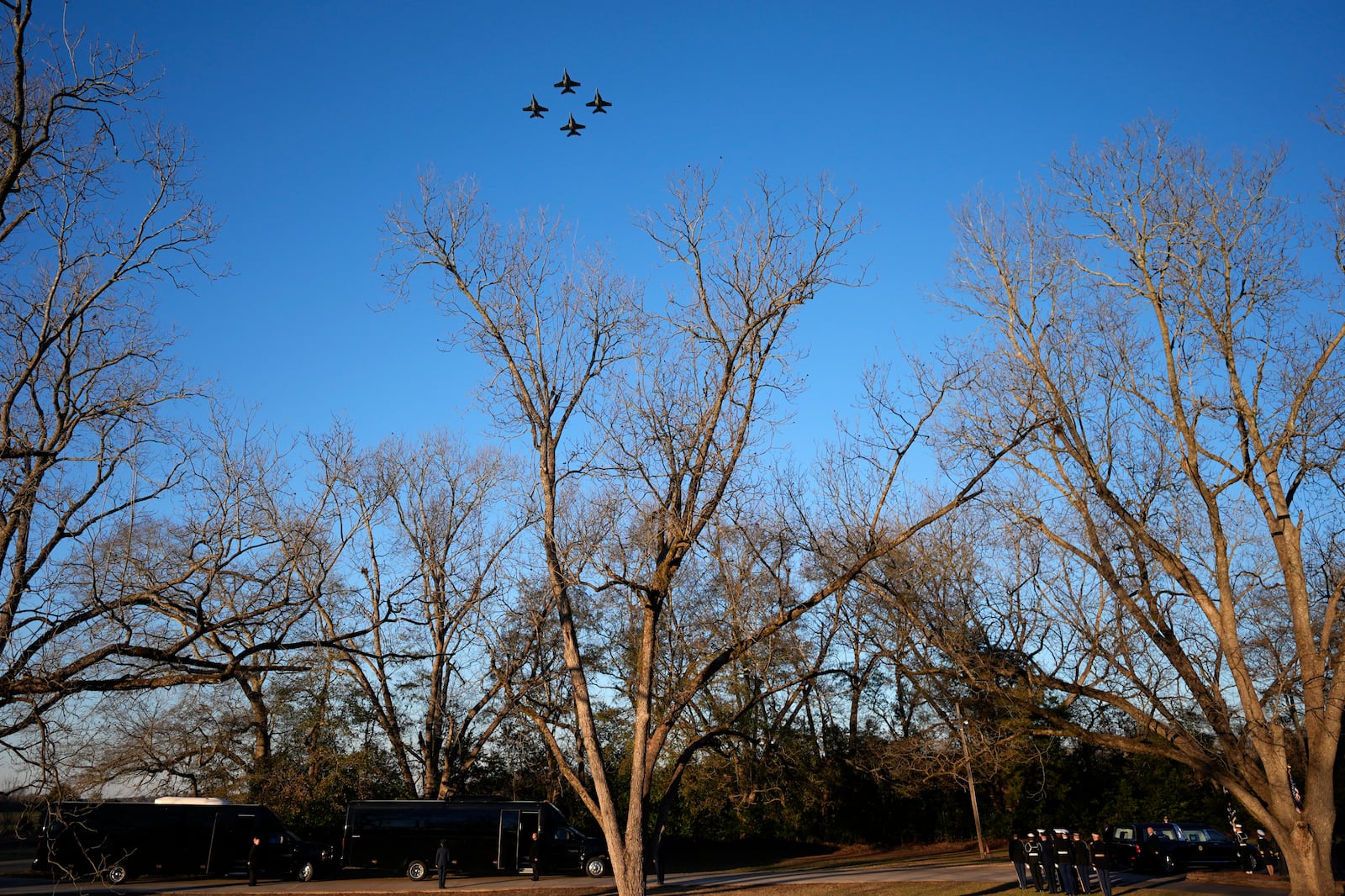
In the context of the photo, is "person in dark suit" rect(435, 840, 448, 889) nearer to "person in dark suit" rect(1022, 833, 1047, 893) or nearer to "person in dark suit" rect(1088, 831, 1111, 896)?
"person in dark suit" rect(1022, 833, 1047, 893)

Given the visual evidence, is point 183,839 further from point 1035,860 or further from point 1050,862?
point 1050,862

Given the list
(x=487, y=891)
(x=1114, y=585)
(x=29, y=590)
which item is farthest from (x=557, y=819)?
(x=29, y=590)

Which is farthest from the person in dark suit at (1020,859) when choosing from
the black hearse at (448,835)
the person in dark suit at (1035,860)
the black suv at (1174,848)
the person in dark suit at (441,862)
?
the person in dark suit at (441,862)

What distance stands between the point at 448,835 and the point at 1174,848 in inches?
792

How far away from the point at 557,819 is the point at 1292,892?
63.0 feet

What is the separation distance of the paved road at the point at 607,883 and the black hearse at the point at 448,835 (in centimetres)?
51

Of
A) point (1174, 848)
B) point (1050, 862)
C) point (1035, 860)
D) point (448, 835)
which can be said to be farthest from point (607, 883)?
point (1174, 848)

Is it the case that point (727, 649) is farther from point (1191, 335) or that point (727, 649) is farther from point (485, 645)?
point (1191, 335)

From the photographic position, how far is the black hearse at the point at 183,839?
83.2 feet

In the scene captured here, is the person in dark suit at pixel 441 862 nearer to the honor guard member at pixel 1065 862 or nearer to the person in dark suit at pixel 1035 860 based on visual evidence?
the person in dark suit at pixel 1035 860

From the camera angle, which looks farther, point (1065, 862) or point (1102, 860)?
point (1065, 862)

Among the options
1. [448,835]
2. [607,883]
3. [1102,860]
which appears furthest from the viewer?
[448,835]

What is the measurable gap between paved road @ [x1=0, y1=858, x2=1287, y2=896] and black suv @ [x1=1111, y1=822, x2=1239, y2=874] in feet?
2.54

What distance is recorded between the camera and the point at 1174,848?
25.2m
